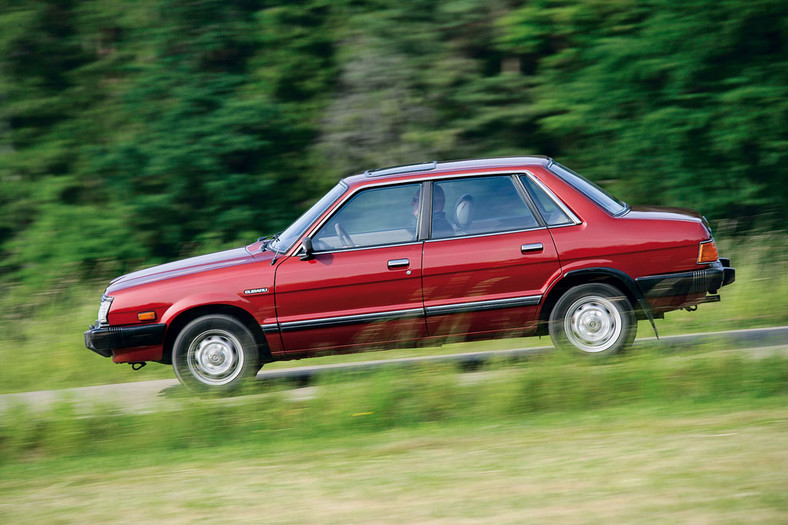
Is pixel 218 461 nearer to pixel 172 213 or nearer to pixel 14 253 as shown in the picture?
pixel 172 213

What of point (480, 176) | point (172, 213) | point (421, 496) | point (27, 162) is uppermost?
point (27, 162)

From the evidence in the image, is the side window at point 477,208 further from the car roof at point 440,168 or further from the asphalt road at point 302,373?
the asphalt road at point 302,373

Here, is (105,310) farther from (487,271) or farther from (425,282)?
(487,271)

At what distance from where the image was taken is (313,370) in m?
8.10

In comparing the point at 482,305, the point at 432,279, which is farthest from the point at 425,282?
the point at 482,305

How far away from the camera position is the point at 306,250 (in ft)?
22.9

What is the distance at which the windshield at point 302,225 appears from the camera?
7156mm

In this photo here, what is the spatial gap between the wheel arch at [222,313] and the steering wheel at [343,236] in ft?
3.07

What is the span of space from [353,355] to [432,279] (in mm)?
2021

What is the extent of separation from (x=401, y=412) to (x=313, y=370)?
2369 millimetres

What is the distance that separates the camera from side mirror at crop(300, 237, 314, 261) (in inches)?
275

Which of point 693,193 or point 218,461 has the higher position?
point 693,193

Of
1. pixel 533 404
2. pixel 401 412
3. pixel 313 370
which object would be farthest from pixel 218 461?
pixel 313 370

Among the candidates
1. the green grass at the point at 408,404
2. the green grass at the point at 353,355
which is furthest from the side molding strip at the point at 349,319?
the green grass at the point at 353,355
